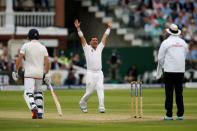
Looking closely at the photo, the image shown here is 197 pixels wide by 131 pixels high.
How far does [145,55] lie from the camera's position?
51.7 m

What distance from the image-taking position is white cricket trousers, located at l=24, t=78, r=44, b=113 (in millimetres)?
24198

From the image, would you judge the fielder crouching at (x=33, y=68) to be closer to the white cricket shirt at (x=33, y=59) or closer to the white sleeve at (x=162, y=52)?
the white cricket shirt at (x=33, y=59)

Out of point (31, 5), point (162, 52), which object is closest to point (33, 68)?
point (162, 52)

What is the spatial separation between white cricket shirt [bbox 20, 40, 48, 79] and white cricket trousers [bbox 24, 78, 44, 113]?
167mm

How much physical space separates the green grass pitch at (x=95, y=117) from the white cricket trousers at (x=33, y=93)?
383mm

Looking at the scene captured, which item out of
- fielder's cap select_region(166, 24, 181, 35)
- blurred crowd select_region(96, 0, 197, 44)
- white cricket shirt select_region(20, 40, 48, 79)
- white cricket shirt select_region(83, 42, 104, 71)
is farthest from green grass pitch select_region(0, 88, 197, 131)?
blurred crowd select_region(96, 0, 197, 44)

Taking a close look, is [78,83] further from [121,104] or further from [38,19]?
[121,104]

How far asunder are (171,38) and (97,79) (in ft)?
14.1

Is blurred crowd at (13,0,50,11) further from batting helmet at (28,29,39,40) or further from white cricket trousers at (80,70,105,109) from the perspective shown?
batting helmet at (28,29,39,40)

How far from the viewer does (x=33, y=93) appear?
24406 mm

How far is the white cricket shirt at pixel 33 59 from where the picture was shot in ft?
79.7

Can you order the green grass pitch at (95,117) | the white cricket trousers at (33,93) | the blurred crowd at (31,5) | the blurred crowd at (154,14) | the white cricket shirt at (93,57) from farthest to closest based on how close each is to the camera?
the blurred crowd at (31,5), the blurred crowd at (154,14), the white cricket shirt at (93,57), the white cricket trousers at (33,93), the green grass pitch at (95,117)

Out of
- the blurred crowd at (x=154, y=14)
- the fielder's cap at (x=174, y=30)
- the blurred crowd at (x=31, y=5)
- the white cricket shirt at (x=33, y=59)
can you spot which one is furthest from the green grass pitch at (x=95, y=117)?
the blurred crowd at (x=31, y=5)

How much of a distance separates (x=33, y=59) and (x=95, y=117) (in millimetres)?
2321
